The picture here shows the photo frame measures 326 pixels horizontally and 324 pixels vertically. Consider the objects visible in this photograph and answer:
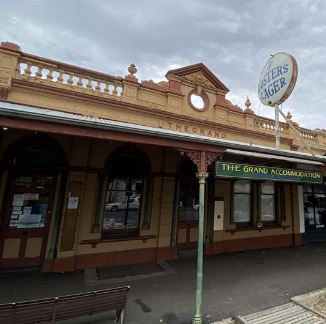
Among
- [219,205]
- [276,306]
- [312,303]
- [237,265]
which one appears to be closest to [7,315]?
[276,306]

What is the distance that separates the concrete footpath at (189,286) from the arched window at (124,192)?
147cm

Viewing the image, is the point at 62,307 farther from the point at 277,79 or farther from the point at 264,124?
the point at 264,124

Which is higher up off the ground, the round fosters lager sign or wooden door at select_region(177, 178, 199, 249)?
the round fosters lager sign

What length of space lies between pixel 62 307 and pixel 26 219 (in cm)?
375

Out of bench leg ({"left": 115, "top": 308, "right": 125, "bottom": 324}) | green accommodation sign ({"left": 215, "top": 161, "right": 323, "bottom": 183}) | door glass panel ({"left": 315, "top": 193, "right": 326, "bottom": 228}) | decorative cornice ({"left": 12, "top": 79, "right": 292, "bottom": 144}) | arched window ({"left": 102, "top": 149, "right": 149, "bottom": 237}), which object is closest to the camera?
bench leg ({"left": 115, "top": 308, "right": 125, "bottom": 324})

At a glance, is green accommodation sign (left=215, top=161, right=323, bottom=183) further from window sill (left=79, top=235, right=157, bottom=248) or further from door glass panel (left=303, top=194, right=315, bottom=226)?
door glass panel (left=303, top=194, right=315, bottom=226)

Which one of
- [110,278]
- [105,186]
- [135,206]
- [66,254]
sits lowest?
[110,278]

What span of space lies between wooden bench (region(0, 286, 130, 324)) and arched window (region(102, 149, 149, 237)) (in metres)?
3.50

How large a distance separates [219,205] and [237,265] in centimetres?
220

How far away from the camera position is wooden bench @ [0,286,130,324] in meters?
3.44

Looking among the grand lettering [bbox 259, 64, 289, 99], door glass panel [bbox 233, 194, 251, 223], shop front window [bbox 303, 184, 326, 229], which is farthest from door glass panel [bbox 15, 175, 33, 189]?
shop front window [bbox 303, 184, 326, 229]

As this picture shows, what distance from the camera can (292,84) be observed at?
29.1 feet

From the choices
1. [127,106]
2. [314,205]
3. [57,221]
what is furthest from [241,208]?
[57,221]

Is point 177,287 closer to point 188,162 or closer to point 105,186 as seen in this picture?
point 105,186
